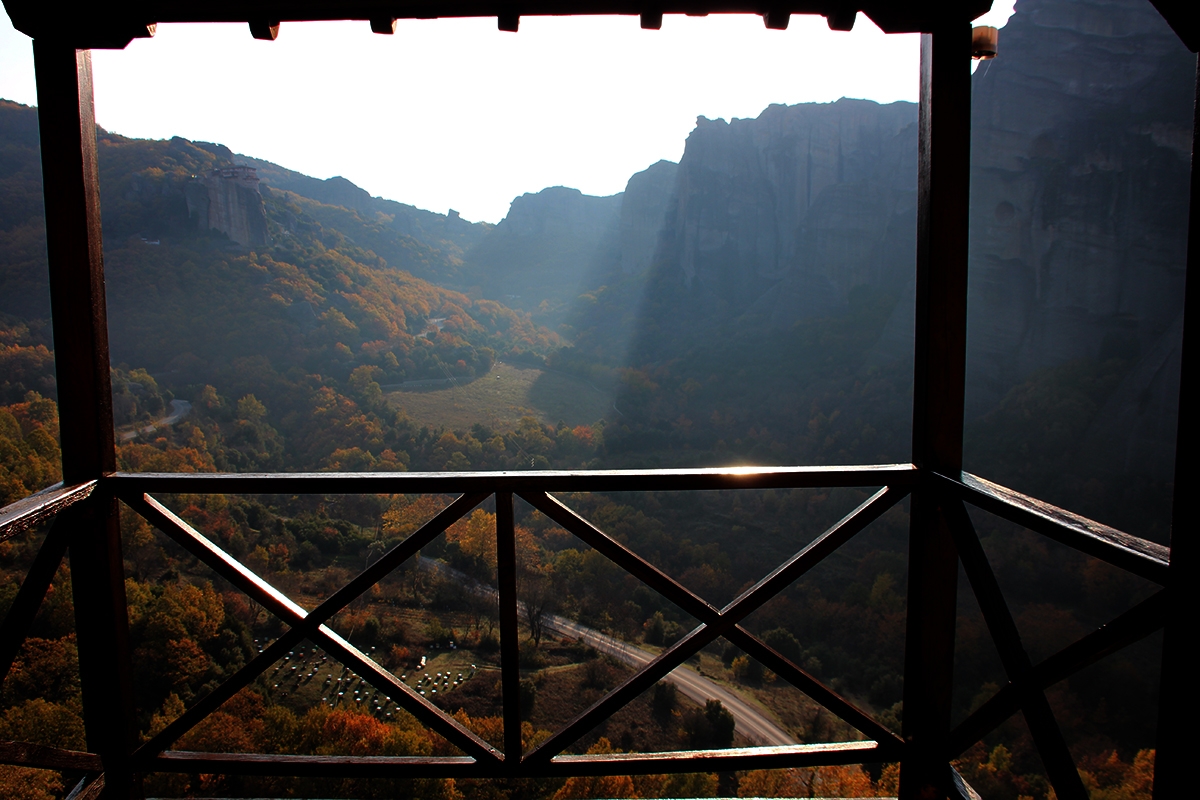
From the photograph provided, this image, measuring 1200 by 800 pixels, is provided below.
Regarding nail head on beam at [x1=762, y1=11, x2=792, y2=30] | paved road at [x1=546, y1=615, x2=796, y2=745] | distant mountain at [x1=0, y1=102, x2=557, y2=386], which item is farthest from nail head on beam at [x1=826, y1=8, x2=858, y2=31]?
distant mountain at [x1=0, y1=102, x2=557, y2=386]

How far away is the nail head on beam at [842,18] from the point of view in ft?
5.82

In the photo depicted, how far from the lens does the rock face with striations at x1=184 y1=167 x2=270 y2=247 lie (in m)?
43.6

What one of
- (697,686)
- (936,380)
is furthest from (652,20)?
(697,686)

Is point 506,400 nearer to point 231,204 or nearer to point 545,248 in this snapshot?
point 231,204

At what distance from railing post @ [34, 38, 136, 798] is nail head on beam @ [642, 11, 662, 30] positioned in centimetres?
162

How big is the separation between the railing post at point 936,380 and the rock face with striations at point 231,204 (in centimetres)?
5200

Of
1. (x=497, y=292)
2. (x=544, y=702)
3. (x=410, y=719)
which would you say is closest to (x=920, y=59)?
(x=544, y=702)

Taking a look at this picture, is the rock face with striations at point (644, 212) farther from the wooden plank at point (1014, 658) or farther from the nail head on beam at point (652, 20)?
the wooden plank at point (1014, 658)

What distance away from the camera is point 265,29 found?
1.82 m

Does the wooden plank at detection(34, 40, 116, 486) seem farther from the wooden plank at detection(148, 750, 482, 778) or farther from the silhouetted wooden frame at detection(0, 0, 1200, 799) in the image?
the wooden plank at detection(148, 750, 482, 778)

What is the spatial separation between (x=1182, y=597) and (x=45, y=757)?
103 inches

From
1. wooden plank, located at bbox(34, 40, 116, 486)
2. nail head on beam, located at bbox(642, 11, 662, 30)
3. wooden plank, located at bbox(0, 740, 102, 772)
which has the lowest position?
wooden plank, located at bbox(0, 740, 102, 772)

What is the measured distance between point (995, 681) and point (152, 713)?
24446 mm

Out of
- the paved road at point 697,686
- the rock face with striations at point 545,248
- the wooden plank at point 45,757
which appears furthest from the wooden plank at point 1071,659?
the rock face with striations at point 545,248
